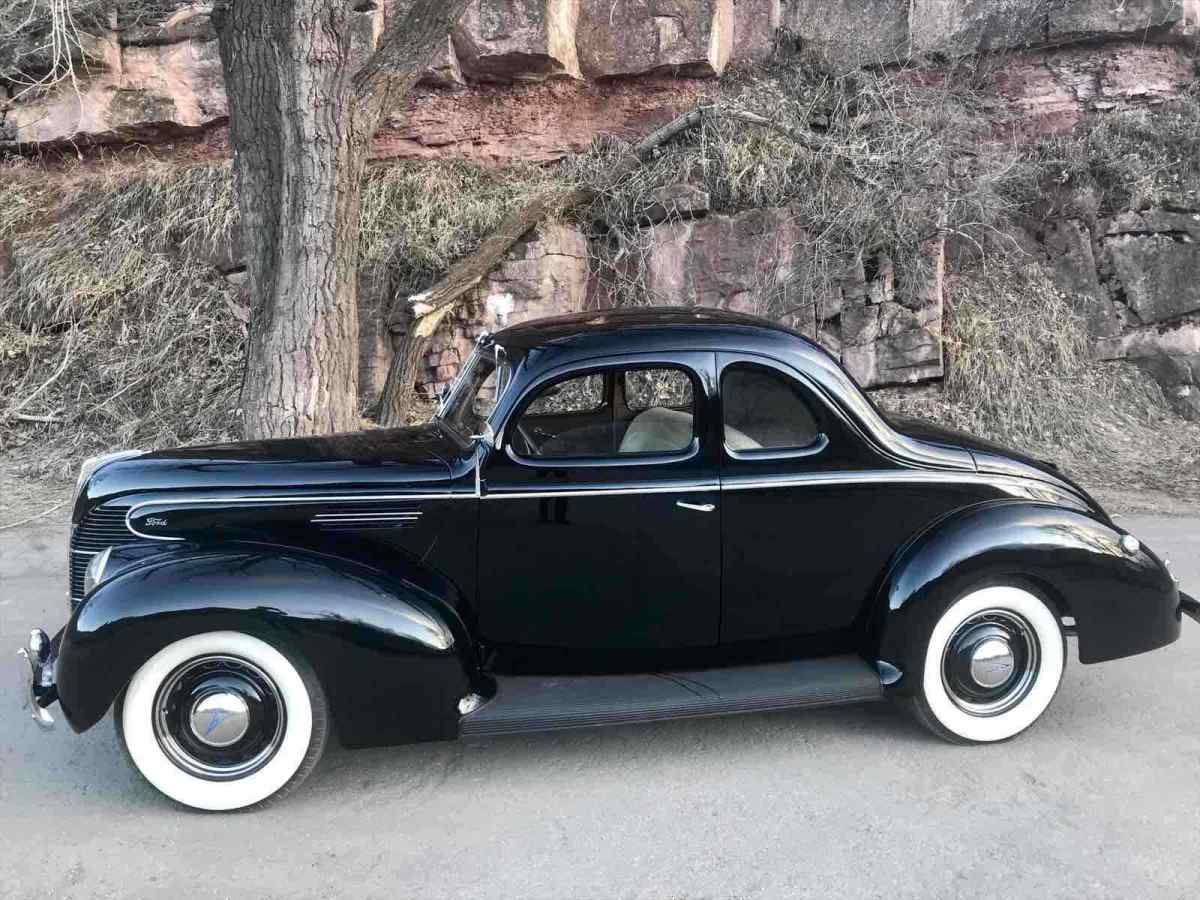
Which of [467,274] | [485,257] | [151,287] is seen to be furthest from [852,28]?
[151,287]

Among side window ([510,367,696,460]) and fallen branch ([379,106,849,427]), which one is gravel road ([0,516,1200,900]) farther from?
fallen branch ([379,106,849,427])

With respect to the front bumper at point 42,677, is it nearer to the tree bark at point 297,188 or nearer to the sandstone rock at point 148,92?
the tree bark at point 297,188

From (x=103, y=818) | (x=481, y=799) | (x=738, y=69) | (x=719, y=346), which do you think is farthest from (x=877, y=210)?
(x=103, y=818)

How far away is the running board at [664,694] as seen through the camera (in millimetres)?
3324

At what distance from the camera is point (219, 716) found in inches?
126

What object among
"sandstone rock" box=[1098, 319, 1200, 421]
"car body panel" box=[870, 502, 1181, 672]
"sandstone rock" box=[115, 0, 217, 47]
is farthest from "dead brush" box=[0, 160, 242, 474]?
"sandstone rock" box=[1098, 319, 1200, 421]

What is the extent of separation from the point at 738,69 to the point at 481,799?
8432 millimetres

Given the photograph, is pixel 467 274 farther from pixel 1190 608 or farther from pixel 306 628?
pixel 1190 608

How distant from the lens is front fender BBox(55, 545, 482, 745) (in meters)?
3.10

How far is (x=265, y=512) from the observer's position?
344cm

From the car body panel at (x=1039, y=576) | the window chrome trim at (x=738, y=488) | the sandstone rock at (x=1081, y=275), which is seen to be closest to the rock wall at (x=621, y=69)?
the sandstone rock at (x=1081, y=275)

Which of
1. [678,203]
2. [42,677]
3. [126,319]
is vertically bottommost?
[42,677]

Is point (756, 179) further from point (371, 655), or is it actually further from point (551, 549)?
point (371, 655)

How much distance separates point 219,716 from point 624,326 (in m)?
1.95
